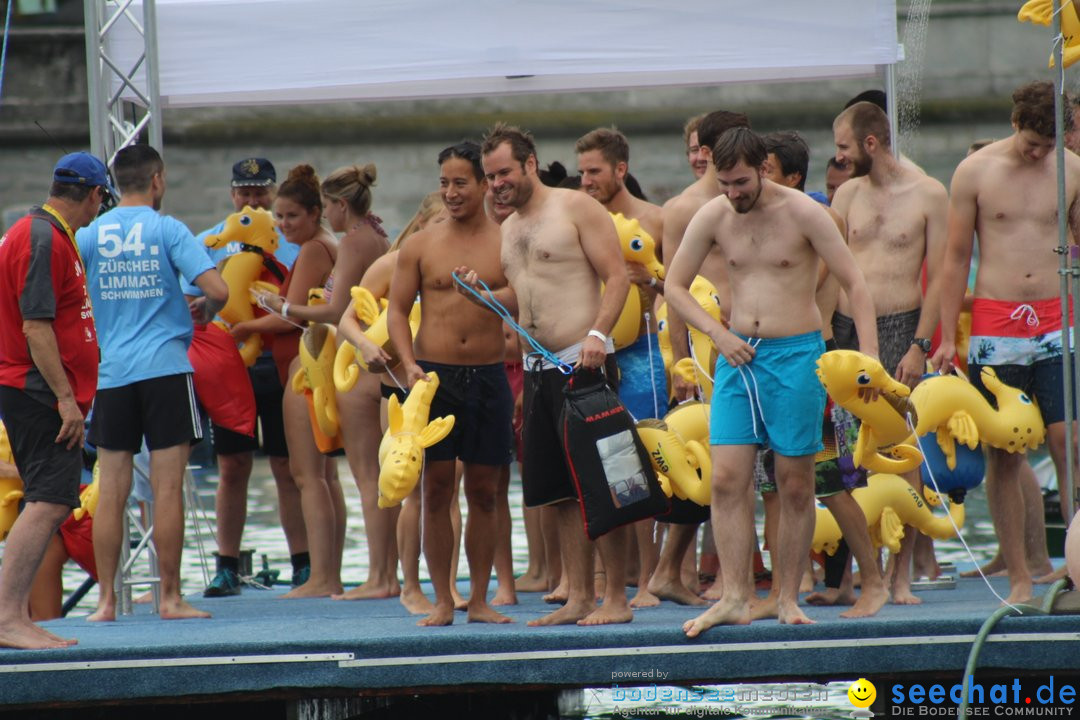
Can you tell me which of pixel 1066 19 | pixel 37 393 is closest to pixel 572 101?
pixel 1066 19

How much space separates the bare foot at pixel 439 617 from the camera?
21.9 ft

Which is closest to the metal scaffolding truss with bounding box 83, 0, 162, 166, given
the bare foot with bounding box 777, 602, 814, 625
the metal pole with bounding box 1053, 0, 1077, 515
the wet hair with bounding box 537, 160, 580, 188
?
the wet hair with bounding box 537, 160, 580, 188

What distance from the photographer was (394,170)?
Result: 73.4 ft

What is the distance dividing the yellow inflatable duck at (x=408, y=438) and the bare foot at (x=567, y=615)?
0.76 meters

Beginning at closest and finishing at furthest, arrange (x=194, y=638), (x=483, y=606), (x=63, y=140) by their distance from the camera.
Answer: (x=194, y=638) → (x=483, y=606) → (x=63, y=140)

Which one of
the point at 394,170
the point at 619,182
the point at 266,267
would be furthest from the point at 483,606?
the point at 394,170

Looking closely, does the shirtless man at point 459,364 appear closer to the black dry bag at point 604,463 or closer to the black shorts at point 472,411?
the black shorts at point 472,411

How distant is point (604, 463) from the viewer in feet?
21.0

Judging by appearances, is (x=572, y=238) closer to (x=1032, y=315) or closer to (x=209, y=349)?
(x=1032, y=315)

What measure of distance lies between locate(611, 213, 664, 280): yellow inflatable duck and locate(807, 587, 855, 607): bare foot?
167 cm

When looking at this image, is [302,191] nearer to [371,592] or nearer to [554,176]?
[554,176]

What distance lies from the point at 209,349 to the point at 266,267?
2.63ft

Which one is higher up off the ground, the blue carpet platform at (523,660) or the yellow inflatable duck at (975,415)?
the yellow inflatable duck at (975,415)

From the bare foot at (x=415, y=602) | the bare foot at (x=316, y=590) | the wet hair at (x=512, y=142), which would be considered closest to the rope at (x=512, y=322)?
the wet hair at (x=512, y=142)
